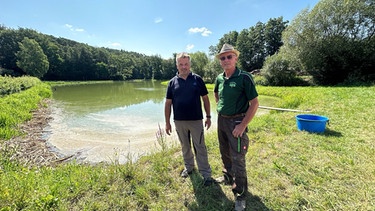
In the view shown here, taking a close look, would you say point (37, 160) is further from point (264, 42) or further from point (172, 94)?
point (264, 42)

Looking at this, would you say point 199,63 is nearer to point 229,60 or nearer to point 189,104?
point 189,104

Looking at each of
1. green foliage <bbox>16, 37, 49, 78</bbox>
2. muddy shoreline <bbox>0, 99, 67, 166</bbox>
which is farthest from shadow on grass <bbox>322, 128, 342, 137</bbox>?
green foliage <bbox>16, 37, 49, 78</bbox>

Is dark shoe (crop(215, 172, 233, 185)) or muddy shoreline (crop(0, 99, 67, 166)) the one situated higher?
dark shoe (crop(215, 172, 233, 185))

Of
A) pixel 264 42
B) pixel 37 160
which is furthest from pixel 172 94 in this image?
pixel 264 42

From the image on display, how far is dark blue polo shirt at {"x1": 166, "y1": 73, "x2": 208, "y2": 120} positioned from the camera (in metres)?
2.66

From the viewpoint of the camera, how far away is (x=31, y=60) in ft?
130

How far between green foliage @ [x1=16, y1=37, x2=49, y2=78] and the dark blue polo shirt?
163 ft

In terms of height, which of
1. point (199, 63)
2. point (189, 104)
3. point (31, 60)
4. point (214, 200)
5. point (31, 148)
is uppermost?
point (31, 60)

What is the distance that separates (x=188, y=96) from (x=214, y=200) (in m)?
1.42

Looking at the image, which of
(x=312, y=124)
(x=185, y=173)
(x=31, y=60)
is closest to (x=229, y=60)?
(x=185, y=173)

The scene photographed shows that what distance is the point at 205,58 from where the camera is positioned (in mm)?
40000

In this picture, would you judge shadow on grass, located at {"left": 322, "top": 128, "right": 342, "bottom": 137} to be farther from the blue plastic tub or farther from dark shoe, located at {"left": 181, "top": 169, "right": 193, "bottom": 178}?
dark shoe, located at {"left": 181, "top": 169, "right": 193, "bottom": 178}

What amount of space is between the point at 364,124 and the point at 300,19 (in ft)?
57.1

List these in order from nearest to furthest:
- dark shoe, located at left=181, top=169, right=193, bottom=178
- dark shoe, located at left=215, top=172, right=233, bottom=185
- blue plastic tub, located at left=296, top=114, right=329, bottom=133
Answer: dark shoe, located at left=215, top=172, right=233, bottom=185, dark shoe, located at left=181, top=169, right=193, bottom=178, blue plastic tub, located at left=296, top=114, right=329, bottom=133
